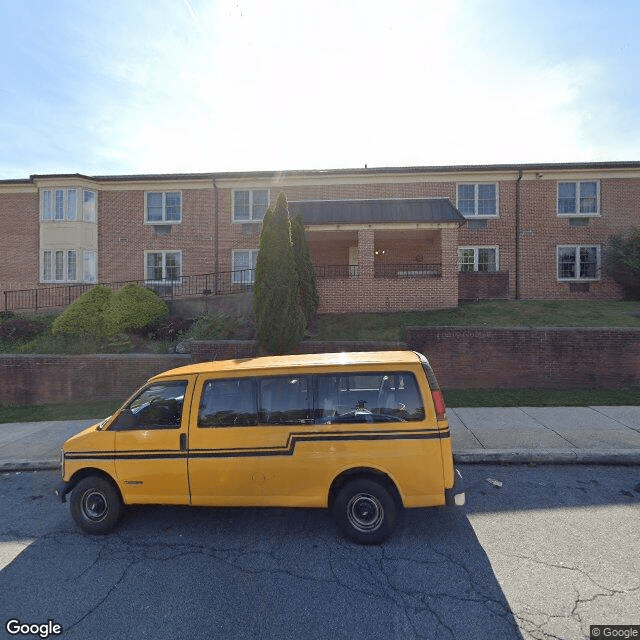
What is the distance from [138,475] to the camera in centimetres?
440

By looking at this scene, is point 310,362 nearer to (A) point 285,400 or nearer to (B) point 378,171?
(A) point 285,400

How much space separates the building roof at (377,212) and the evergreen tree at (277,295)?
14.0 feet

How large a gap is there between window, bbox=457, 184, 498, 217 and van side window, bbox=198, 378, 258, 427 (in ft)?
58.9

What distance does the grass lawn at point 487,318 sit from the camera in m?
11.8

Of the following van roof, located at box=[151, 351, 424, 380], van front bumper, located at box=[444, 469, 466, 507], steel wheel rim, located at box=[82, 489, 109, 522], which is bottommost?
steel wheel rim, located at box=[82, 489, 109, 522]

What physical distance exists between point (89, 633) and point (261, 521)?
1.99 metres

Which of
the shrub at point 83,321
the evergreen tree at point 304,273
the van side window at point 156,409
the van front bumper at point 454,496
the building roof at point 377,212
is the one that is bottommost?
the van front bumper at point 454,496

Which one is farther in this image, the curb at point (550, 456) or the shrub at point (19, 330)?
the shrub at point (19, 330)

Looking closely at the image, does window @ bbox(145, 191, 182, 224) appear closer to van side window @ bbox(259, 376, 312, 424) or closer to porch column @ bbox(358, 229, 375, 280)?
porch column @ bbox(358, 229, 375, 280)

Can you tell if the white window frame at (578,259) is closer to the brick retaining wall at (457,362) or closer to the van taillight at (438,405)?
the brick retaining wall at (457,362)

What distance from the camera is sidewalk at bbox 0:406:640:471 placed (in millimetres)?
6117

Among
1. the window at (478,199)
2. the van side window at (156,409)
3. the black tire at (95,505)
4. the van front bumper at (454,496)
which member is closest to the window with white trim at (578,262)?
the window at (478,199)

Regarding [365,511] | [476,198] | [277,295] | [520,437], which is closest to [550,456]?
[520,437]

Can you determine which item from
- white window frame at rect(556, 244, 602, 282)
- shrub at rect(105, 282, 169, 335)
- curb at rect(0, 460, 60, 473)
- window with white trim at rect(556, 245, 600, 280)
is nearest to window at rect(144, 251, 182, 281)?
shrub at rect(105, 282, 169, 335)
